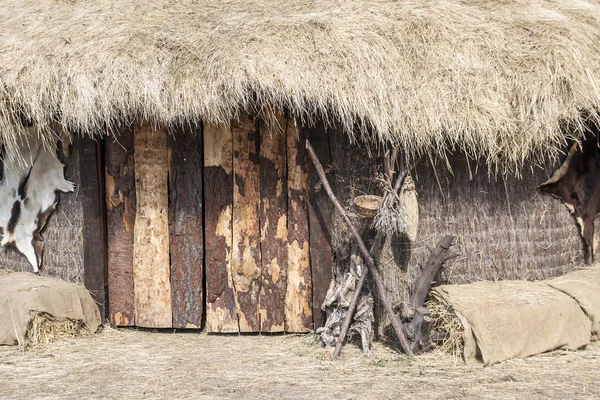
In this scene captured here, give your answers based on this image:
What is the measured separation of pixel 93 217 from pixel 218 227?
1071 mm

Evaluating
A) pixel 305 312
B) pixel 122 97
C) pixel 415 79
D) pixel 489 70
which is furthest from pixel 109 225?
pixel 489 70

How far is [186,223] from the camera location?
5586 millimetres

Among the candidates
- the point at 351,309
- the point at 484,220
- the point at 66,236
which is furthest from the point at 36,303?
the point at 484,220

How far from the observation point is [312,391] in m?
4.20

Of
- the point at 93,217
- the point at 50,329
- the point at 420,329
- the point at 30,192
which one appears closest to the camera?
the point at 420,329

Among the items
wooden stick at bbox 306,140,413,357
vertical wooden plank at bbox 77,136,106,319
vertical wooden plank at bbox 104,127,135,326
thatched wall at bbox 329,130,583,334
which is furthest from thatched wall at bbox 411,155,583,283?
vertical wooden plank at bbox 77,136,106,319

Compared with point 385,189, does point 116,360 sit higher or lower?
lower

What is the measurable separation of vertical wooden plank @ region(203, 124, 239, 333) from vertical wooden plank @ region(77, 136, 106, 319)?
0.90m

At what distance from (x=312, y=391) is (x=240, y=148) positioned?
7.03 ft

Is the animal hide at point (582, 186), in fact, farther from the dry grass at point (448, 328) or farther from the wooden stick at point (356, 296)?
the dry grass at point (448, 328)

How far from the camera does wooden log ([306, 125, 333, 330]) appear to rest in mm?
5363

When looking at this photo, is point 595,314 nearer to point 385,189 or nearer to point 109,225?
point 385,189

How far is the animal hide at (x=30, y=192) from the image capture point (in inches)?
234

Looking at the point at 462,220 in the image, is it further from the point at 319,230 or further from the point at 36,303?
the point at 36,303
